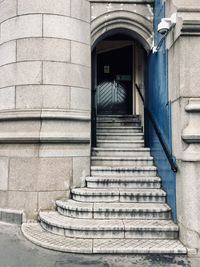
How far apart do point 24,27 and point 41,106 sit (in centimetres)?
173

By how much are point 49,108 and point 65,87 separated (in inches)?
22.3

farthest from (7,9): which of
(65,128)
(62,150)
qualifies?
(62,150)

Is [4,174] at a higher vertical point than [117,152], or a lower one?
lower

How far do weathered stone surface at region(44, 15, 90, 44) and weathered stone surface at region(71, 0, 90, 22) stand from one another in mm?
129

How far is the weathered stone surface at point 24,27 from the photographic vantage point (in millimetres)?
5812

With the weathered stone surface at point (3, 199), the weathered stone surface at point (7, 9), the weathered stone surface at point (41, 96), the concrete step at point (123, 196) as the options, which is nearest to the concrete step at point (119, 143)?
the weathered stone surface at point (41, 96)

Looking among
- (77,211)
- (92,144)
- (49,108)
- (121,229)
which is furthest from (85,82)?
(121,229)

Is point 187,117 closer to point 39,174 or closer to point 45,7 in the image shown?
point 39,174

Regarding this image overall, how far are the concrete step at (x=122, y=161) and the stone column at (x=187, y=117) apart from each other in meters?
1.82

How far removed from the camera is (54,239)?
4.59m

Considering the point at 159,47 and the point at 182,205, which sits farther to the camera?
the point at 159,47

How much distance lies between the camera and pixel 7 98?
601cm

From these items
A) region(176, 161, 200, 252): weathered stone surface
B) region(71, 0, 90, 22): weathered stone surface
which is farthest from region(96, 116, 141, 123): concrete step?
region(176, 161, 200, 252): weathered stone surface

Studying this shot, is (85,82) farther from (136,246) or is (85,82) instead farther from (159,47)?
(136,246)
